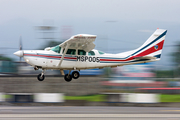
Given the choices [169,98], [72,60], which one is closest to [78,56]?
[72,60]

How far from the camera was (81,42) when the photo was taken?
706 inches

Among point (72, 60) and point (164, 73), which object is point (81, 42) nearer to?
point (72, 60)

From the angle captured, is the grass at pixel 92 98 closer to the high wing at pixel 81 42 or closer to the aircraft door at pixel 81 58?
the aircraft door at pixel 81 58

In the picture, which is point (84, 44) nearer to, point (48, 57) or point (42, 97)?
point (48, 57)

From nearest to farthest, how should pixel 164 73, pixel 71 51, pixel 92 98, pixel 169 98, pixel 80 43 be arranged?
pixel 80 43 → pixel 71 51 → pixel 169 98 → pixel 92 98 → pixel 164 73

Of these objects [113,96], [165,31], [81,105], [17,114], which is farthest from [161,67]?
[17,114]

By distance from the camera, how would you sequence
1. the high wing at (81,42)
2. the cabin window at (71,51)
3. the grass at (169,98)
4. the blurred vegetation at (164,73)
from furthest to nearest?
1. the blurred vegetation at (164,73)
2. the grass at (169,98)
3. the cabin window at (71,51)
4. the high wing at (81,42)

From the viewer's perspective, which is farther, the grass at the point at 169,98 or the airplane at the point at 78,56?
the grass at the point at 169,98

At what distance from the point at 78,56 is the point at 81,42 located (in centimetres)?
130

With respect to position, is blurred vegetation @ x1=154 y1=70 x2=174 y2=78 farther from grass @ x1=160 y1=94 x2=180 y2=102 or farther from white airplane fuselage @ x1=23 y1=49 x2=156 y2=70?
white airplane fuselage @ x1=23 y1=49 x2=156 y2=70

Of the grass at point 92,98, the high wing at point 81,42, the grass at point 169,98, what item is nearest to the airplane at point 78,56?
the high wing at point 81,42

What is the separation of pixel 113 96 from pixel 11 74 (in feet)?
40.6

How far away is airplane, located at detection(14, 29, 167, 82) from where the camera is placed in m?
18.2

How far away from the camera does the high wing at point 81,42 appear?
16.8 metres
